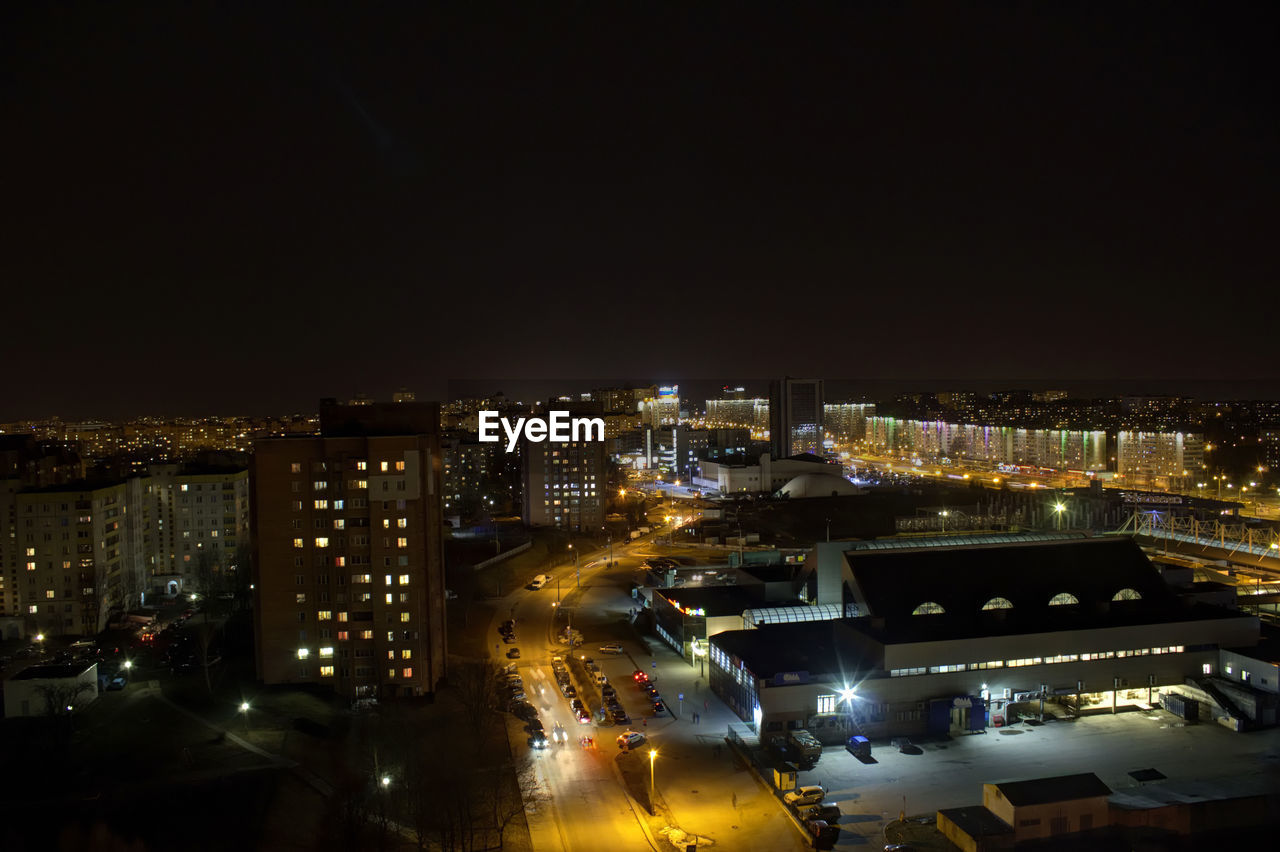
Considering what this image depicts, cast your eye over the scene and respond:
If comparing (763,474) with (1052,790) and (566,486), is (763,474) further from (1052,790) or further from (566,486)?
(1052,790)

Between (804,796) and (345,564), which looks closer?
(804,796)

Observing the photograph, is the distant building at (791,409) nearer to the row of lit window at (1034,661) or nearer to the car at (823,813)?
the row of lit window at (1034,661)

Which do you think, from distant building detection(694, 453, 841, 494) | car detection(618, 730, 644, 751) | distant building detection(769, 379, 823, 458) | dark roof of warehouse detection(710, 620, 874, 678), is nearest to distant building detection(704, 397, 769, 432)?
distant building detection(769, 379, 823, 458)

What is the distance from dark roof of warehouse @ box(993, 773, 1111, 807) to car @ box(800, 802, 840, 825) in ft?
6.69

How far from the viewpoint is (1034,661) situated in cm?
1512

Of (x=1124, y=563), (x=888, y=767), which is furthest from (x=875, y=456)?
(x=888, y=767)

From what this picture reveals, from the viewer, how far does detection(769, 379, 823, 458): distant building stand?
188ft

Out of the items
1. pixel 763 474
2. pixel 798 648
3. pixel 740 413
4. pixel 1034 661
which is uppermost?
pixel 740 413

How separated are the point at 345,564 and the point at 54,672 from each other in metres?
5.40

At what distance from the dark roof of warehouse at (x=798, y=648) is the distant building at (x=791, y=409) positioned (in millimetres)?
39569

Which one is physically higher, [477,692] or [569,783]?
[477,692]

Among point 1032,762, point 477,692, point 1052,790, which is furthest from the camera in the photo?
point 477,692

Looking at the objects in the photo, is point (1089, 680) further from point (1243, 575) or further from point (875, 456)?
point (875, 456)

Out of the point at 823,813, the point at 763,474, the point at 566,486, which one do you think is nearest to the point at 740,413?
the point at 763,474
